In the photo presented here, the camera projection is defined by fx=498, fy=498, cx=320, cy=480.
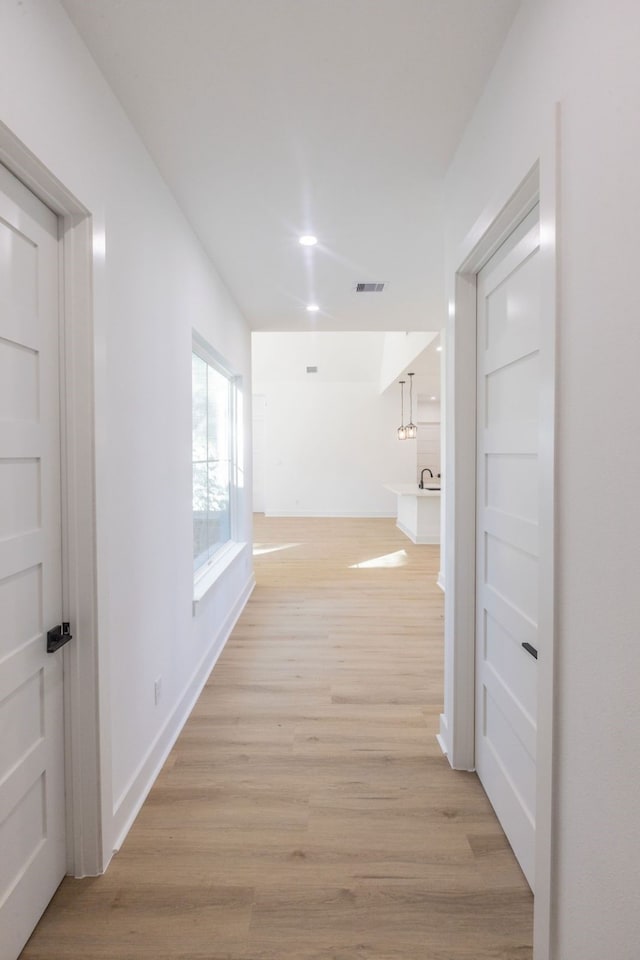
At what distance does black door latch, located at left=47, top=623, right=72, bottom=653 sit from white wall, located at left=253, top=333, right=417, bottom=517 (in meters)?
10.1

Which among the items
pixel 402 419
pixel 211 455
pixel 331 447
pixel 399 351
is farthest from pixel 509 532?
pixel 402 419

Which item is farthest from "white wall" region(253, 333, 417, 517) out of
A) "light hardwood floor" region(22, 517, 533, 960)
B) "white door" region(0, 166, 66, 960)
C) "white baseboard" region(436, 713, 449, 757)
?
"white door" region(0, 166, 66, 960)

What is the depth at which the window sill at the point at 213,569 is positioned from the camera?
120 inches

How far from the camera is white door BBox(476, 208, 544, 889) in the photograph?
5.20 feet

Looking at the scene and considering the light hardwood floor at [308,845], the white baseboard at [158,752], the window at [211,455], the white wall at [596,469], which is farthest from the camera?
the window at [211,455]

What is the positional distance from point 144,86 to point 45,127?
0.61m

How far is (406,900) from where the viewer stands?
1.57 m

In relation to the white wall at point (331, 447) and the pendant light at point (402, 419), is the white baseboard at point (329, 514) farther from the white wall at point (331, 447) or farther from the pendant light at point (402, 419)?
the pendant light at point (402, 419)

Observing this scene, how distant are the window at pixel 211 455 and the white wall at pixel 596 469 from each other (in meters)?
2.44

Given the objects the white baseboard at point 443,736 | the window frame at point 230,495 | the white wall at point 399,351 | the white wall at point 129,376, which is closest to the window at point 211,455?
the window frame at point 230,495

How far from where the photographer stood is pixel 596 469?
40.5 inches

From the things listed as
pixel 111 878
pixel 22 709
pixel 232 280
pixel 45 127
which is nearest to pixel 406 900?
pixel 111 878

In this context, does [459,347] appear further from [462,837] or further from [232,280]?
[232,280]

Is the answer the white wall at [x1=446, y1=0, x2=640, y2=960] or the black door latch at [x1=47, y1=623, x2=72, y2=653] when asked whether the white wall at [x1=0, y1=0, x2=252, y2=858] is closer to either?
the black door latch at [x1=47, y1=623, x2=72, y2=653]
